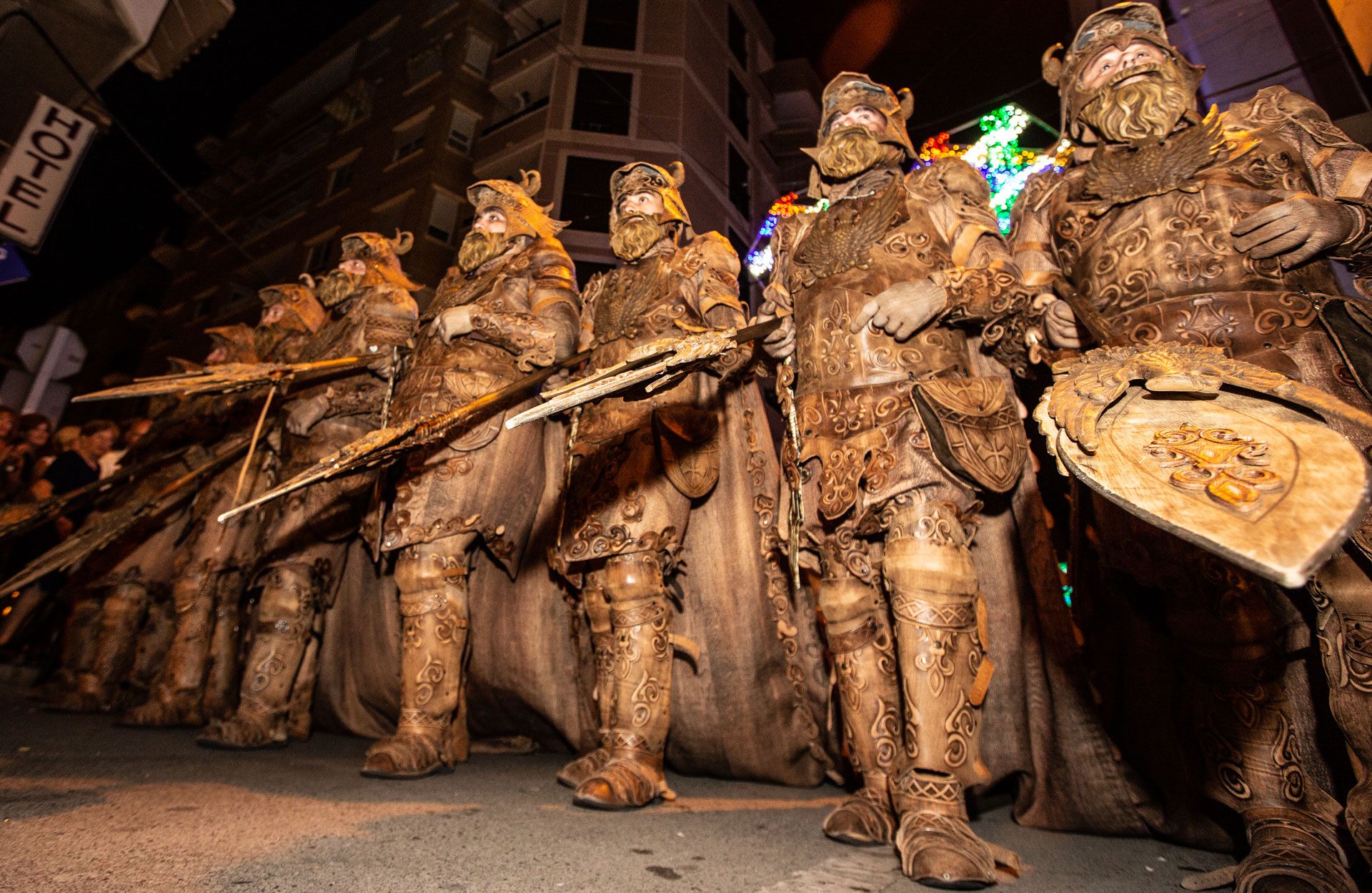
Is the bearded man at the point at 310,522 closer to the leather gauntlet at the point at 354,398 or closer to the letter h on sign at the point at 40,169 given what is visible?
the leather gauntlet at the point at 354,398

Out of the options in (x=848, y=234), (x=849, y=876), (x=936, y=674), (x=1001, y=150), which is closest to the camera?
(x=849, y=876)

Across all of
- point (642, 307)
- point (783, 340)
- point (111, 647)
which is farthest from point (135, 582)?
point (783, 340)

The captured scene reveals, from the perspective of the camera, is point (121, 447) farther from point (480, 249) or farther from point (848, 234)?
point (848, 234)

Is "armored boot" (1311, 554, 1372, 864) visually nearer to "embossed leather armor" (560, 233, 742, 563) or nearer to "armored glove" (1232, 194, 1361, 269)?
"armored glove" (1232, 194, 1361, 269)

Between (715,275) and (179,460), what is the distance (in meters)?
4.11

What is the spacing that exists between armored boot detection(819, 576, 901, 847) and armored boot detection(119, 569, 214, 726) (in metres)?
3.47

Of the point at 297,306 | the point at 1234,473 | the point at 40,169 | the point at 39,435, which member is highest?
the point at 40,169

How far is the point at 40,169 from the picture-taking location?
7215 mm

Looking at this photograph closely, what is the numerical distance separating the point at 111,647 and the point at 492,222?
3589 mm

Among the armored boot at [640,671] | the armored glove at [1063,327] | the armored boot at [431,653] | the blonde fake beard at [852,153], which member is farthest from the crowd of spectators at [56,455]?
the armored glove at [1063,327]

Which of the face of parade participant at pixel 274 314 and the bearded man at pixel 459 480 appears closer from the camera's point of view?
the bearded man at pixel 459 480

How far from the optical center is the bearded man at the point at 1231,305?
4.81ft

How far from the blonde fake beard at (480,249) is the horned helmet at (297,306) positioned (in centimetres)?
179

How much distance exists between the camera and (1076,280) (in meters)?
2.13
